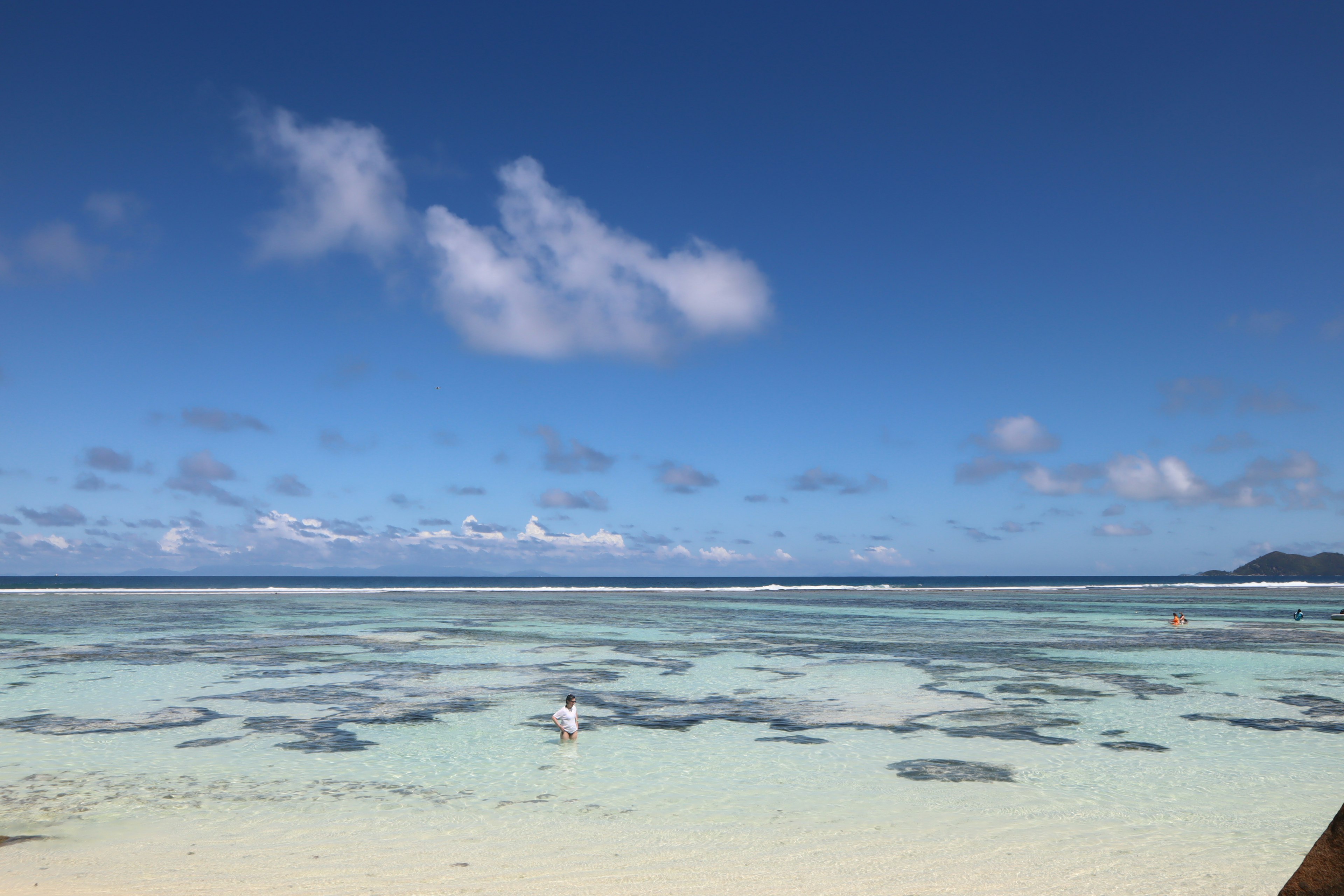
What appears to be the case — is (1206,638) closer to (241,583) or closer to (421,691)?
(421,691)

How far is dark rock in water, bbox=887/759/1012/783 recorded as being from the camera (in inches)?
502

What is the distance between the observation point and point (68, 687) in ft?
69.4

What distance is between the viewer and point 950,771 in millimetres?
13188

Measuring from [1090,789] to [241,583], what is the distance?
594 ft

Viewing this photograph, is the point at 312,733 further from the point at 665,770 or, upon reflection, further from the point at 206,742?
the point at 665,770

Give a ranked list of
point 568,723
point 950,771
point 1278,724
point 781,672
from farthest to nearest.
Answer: point 781,672, point 1278,724, point 568,723, point 950,771

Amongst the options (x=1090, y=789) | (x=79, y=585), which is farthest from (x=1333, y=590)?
(x=79, y=585)

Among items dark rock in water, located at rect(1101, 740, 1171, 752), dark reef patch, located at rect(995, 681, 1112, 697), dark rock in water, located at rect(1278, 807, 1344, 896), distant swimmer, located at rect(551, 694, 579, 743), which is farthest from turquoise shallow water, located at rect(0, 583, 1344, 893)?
dark rock in water, located at rect(1278, 807, 1344, 896)

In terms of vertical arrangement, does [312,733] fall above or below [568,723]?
below

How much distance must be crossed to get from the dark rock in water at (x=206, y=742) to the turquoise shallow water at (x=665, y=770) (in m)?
0.09

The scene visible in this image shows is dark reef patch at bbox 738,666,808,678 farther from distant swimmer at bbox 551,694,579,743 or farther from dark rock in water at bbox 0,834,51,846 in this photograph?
dark rock in water at bbox 0,834,51,846

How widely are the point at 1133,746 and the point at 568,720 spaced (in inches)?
396

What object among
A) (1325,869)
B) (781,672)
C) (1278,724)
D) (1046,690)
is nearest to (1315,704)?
(1278,724)

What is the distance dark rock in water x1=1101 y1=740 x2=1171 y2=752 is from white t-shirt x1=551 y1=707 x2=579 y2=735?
935cm
